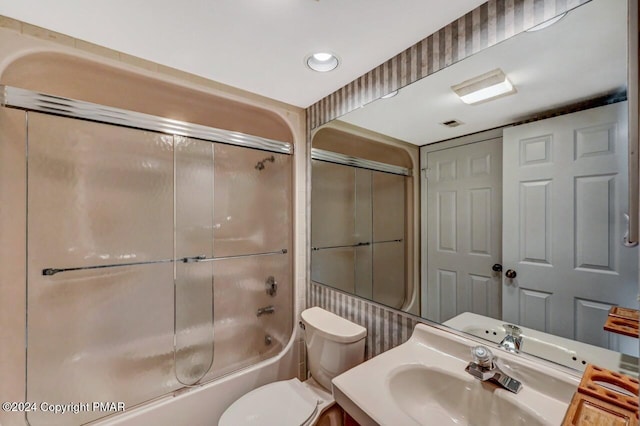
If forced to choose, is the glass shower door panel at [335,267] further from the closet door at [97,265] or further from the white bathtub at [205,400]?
the closet door at [97,265]

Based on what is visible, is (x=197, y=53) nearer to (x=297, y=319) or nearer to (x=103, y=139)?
(x=103, y=139)

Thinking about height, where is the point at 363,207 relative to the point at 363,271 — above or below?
above

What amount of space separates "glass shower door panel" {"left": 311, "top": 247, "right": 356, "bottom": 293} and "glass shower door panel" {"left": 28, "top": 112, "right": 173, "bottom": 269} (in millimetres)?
950

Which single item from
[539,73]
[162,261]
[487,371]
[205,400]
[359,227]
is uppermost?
[539,73]

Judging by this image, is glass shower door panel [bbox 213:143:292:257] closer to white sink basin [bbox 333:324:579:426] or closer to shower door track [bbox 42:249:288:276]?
shower door track [bbox 42:249:288:276]

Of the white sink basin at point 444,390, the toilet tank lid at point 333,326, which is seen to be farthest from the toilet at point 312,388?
the white sink basin at point 444,390

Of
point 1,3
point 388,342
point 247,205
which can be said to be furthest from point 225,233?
point 1,3

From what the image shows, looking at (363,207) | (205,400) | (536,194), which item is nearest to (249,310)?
(205,400)

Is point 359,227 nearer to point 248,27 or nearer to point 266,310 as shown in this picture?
point 266,310

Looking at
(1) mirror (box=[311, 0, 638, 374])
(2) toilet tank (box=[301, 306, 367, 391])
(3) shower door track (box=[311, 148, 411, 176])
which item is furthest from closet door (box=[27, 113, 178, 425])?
(1) mirror (box=[311, 0, 638, 374])

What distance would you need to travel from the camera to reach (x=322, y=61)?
1.39 meters

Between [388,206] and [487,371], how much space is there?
90 centimetres

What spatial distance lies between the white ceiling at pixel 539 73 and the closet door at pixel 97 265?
1.49m

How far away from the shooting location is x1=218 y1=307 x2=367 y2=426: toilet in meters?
1.28
